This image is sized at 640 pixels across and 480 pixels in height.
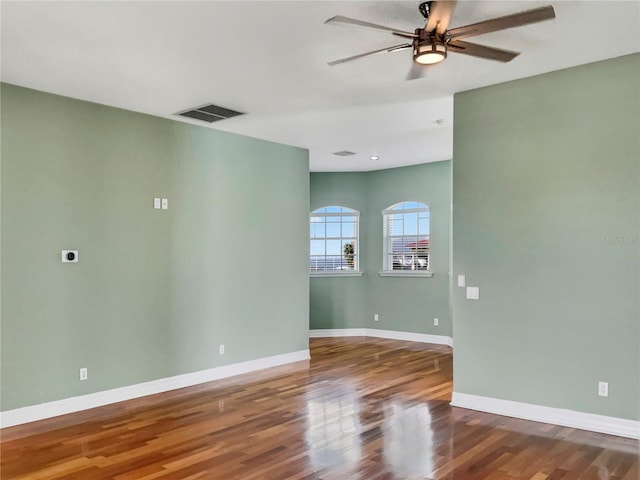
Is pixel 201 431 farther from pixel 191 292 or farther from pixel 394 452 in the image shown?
pixel 191 292

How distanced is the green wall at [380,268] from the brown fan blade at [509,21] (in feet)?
17.7

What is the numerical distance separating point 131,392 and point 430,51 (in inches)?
160

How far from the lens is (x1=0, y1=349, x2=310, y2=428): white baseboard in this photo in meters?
4.16

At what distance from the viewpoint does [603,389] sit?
3791 millimetres

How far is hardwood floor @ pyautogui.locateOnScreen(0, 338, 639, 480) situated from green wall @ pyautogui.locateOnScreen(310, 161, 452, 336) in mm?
2968

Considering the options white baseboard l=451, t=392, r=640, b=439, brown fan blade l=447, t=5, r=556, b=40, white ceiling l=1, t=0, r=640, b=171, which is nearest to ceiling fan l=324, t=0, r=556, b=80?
brown fan blade l=447, t=5, r=556, b=40

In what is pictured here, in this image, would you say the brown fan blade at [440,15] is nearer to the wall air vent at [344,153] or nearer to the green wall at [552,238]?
the green wall at [552,238]

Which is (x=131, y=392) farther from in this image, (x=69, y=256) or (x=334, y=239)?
(x=334, y=239)

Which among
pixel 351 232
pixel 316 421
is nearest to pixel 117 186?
pixel 316 421

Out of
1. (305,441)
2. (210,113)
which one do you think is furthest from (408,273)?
(305,441)

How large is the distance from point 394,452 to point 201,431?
1.50m

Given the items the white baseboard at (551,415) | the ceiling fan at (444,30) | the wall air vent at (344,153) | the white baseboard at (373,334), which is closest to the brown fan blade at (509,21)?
the ceiling fan at (444,30)

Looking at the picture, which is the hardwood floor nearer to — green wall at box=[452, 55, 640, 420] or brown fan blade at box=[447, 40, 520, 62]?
green wall at box=[452, 55, 640, 420]

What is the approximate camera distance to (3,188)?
411cm
